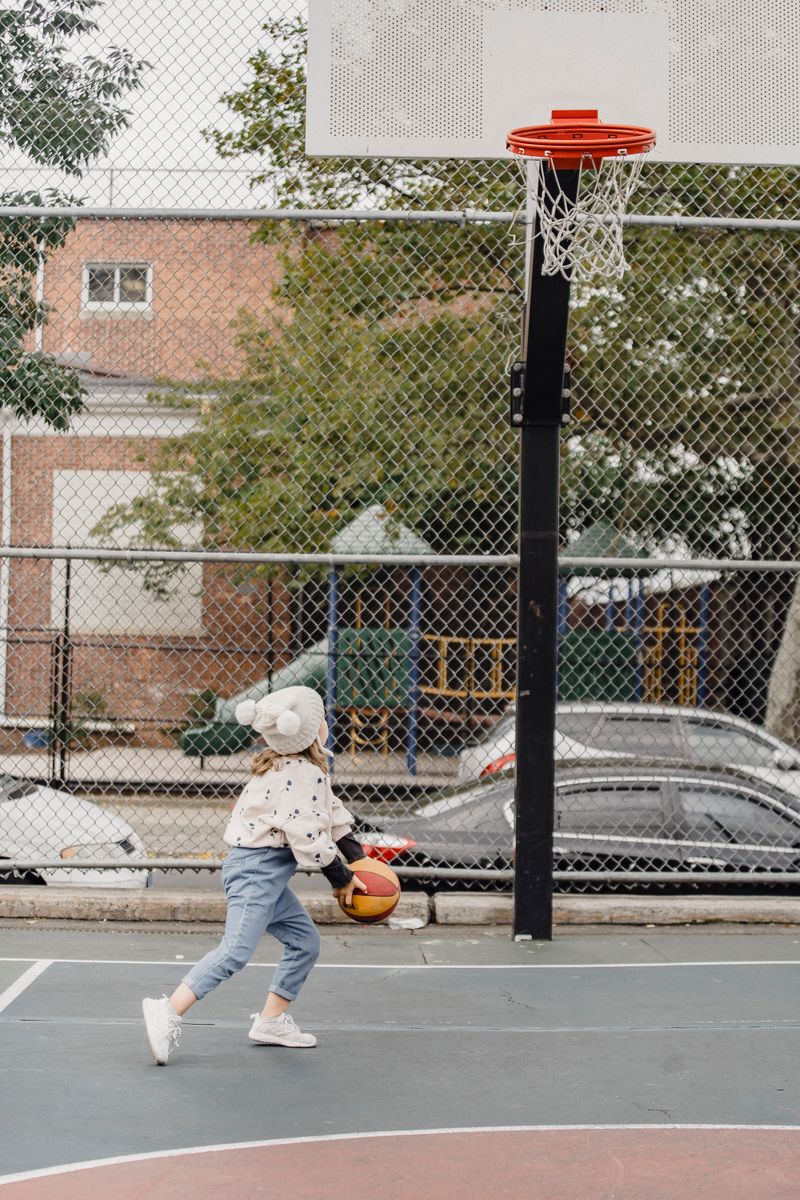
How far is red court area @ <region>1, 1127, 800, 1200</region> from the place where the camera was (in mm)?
4336

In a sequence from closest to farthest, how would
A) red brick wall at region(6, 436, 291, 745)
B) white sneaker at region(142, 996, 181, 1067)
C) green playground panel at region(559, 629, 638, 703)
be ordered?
white sneaker at region(142, 996, 181, 1067) → red brick wall at region(6, 436, 291, 745) → green playground panel at region(559, 629, 638, 703)

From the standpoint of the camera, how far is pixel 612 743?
1201cm

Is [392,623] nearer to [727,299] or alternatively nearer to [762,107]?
[727,299]

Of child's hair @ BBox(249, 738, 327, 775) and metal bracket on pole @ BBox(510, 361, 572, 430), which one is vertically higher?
metal bracket on pole @ BBox(510, 361, 572, 430)

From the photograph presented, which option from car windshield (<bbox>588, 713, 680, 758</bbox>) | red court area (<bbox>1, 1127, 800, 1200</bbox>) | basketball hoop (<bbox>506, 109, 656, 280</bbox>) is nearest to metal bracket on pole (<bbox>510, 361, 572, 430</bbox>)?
basketball hoop (<bbox>506, 109, 656, 280</bbox>)

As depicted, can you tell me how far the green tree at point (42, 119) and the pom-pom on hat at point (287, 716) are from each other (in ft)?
12.4

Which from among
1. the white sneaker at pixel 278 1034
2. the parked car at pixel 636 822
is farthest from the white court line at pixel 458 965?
the parked car at pixel 636 822

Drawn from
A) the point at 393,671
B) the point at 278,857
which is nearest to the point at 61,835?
the point at 278,857

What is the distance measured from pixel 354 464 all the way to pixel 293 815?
741cm

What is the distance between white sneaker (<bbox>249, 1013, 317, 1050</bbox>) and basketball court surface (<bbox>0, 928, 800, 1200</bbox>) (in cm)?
5

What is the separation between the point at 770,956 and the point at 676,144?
15.1 ft

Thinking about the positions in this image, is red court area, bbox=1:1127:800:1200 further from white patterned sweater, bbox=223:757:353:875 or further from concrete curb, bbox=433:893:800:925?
concrete curb, bbox=433:893:800:925

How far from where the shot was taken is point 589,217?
7234 millimetres

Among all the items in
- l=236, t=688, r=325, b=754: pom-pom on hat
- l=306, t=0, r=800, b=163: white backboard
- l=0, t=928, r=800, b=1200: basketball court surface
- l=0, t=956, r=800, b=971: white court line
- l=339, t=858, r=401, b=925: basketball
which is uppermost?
l=306, t=0, r=800, b=163: white backboard
